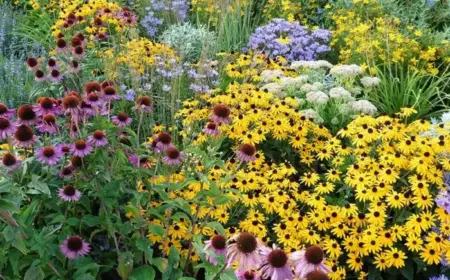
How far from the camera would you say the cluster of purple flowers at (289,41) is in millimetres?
4902

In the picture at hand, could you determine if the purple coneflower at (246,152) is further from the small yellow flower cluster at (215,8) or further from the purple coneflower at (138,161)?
the small yellow flower cluster at (215,8)

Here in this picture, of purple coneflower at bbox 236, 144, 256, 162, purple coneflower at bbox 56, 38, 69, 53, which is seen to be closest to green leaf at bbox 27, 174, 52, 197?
purple coneflower at bbox 236, 144, 256, 162

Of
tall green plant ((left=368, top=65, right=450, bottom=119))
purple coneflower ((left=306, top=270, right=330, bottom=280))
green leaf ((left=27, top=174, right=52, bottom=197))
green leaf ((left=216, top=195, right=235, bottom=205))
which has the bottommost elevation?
tall green plant ((left=368, top=65, right=450, bottom=119))

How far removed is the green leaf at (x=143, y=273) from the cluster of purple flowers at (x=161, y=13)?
11.5 ft

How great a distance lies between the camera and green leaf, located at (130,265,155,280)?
6.93 feet

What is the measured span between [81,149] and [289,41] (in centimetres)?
300

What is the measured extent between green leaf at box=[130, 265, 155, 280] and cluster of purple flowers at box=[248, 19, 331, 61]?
116 inches

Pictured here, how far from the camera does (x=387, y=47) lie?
4.54 metres

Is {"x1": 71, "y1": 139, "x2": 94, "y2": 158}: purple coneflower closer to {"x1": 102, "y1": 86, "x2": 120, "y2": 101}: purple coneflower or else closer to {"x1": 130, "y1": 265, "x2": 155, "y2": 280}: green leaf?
{"x1": 102, "y1": 86, "x2": 120, "y2": 101}: purple coneflower

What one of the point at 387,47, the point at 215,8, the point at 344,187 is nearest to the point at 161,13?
the point at 215,8

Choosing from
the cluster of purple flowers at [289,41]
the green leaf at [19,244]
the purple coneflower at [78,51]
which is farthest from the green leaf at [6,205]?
the cluster of purple flowers at [289,41]

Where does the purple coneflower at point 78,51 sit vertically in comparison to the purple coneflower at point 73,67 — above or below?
above

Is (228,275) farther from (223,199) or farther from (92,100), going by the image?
(92,100)

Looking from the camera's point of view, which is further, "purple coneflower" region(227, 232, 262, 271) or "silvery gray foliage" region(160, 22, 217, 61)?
"silvery gray foliage" region(160, 22, 217, 61)
